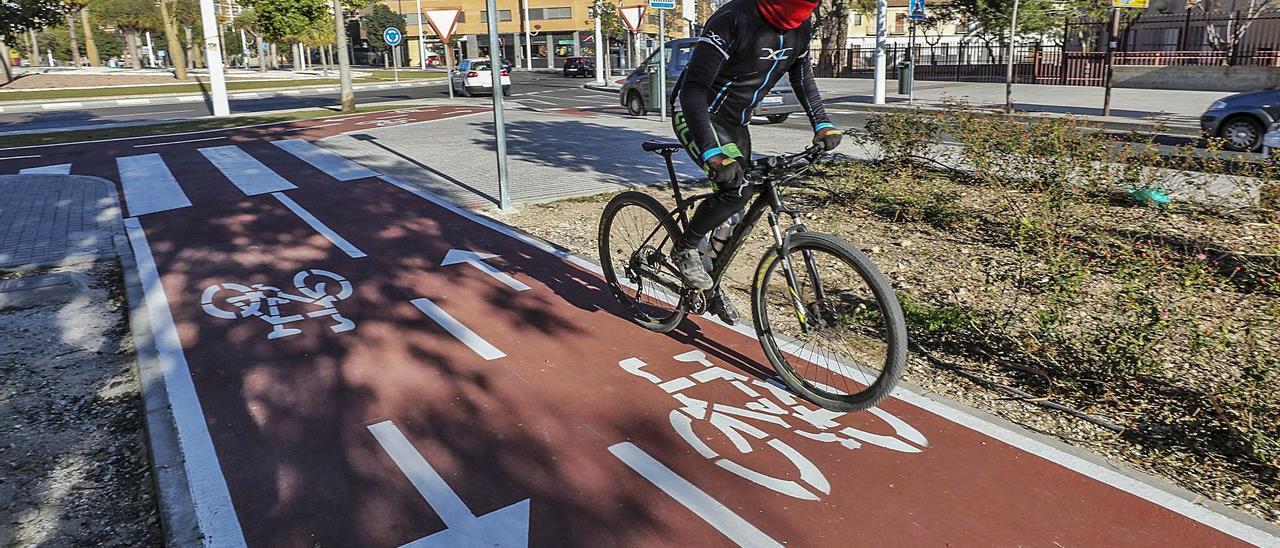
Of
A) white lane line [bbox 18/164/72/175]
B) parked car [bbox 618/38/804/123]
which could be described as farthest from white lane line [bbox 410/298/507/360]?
parked car [bbox 618/38/804/123]

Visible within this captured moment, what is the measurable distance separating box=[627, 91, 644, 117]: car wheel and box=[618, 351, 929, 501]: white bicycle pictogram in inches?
664

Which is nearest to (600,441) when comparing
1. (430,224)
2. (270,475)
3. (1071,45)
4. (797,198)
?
(270,475)

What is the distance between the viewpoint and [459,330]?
17.7 feet

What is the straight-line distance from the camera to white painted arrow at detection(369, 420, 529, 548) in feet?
10.2

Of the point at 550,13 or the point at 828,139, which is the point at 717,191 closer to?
the point at 828,139

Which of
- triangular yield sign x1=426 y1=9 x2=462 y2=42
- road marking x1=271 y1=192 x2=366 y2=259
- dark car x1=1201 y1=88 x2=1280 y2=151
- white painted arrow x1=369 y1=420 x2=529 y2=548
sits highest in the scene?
triangular yield sign x1=426 y1=9 x2=462 y2=42

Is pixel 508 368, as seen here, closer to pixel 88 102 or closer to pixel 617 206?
pixel 617 206

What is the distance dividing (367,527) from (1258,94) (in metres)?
15.7

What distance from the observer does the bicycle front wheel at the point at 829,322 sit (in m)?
3.75

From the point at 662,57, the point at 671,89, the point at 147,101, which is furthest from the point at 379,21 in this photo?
the point at 662,57

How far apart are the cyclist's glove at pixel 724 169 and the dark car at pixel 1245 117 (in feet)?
40.7

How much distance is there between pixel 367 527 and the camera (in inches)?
125

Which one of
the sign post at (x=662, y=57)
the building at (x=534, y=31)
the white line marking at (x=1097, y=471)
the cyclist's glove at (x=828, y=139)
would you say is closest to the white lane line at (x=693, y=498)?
the white line marking at (x=1097, y=471)

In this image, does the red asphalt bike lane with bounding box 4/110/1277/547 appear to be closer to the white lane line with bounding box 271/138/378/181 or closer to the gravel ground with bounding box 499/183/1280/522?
the gravel ground with bounding box 499/183/1280/522
